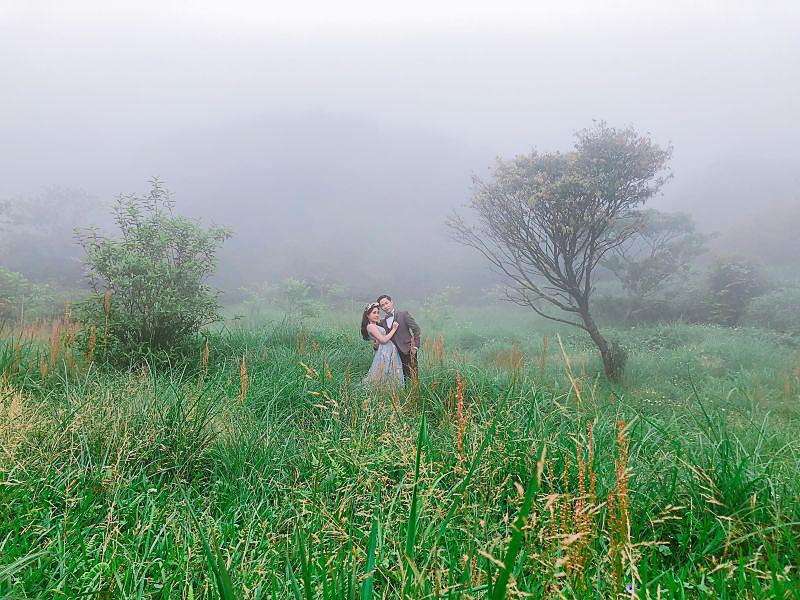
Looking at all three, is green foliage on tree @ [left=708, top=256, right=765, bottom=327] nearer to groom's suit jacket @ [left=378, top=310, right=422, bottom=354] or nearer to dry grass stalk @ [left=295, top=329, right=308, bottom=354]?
groom's suit jacket @ [left=378, top=310, right=422, bottom=354]

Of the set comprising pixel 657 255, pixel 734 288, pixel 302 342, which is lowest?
pixel 302 342

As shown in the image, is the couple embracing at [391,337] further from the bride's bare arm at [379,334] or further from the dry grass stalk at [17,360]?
the dry grass stalk at [17,360]

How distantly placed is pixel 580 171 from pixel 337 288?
1669cm

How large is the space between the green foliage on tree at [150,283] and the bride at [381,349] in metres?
2.31

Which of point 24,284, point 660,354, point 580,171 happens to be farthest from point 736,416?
point 24,284

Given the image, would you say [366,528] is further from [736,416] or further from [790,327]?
[790,327]

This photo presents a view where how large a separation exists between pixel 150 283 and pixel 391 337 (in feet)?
11.3

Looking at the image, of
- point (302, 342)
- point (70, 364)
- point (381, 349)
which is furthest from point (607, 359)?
point (70, 364)

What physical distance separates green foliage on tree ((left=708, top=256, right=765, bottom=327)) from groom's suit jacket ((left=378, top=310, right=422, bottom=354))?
50.5 ft

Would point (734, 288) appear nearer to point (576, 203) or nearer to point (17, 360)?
point (576, 203)

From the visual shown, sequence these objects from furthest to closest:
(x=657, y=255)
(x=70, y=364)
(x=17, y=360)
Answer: (x=657, y=255) < (x=70, y=364) < (x=17, y=360)

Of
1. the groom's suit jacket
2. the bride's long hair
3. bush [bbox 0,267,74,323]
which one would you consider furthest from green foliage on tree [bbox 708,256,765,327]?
Result: bush [bbox 0,267,74,323]

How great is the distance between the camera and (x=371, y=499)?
2.61 meters

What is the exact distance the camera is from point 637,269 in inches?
733
